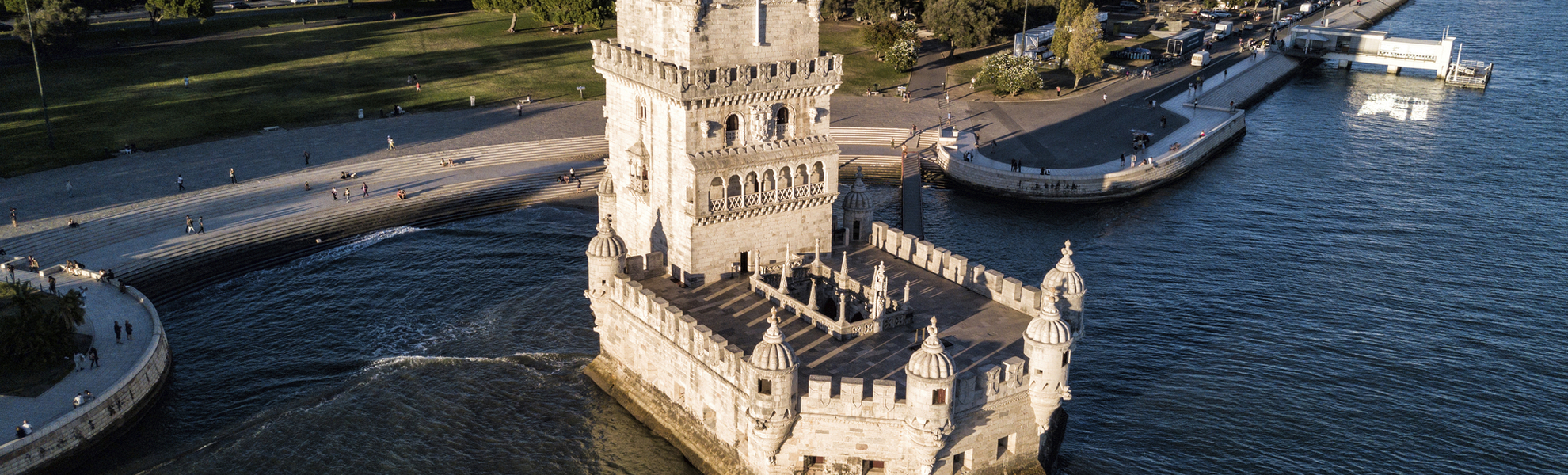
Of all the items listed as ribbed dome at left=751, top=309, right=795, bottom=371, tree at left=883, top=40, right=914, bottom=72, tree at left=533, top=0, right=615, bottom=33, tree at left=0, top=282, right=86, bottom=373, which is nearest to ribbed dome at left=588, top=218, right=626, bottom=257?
ribbed dome at left=751, top=309, right=795, bottom=371

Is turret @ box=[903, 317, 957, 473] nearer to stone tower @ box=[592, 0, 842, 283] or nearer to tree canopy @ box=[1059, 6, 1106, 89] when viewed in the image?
stone tower @ box=[592, 0, 842, 283]

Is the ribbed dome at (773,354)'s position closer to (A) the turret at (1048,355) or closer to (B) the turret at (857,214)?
(A) the turret at (1048,355)

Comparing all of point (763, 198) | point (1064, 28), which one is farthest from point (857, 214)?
point (1064, 28)

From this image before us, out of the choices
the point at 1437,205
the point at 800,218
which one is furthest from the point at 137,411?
the point at 1437,205

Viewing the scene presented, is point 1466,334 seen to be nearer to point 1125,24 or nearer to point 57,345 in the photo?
point 57,345

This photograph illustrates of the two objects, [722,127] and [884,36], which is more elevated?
[722,127]

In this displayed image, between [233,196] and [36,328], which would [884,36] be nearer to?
[233,196]
